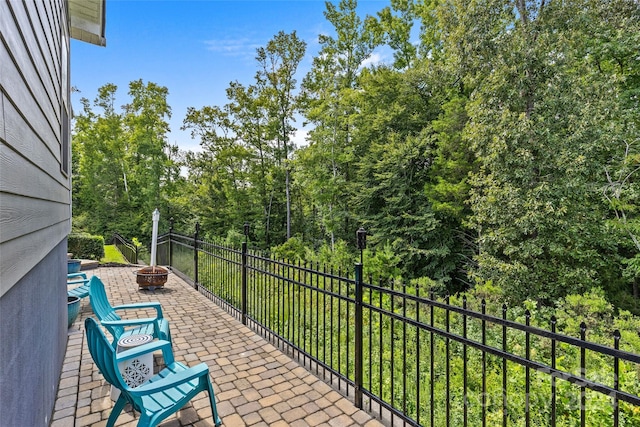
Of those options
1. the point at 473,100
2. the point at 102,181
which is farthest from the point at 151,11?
the point at 102,181

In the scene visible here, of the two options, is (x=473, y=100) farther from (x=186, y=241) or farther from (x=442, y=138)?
(x=186, y=241)

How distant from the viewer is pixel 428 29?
573 inches

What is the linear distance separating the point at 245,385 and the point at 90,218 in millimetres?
24676

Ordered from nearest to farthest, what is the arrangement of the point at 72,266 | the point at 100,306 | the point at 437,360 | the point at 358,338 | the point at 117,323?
the point at 358,338 → the point at 117,323 → the point at 100,306 → the point at 437,360 → the point at 72,266

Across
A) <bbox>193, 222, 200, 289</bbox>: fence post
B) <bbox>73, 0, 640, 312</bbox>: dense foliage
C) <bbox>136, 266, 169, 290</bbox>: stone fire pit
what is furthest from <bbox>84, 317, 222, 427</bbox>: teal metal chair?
<bbox>73, 0, 640, 312</bbox>: dense foliage

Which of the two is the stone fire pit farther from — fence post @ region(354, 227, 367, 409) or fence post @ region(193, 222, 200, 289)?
fence post @ region(354, 227, 367, 409)

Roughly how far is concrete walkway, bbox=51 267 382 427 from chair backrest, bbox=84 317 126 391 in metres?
0.72

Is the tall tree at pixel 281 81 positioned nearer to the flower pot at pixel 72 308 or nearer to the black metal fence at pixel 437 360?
the black metal fence at pixel 437 360

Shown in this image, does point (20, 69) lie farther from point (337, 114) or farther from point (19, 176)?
point (337, 114)

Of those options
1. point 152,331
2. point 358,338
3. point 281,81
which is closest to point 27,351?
point 152,331

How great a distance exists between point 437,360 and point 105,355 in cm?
424

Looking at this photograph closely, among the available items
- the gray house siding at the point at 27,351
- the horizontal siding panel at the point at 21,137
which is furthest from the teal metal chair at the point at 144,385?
the horizontal siding panel at the point at 21,137

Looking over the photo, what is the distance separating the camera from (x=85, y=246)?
1059cm

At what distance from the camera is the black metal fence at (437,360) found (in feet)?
5.67
